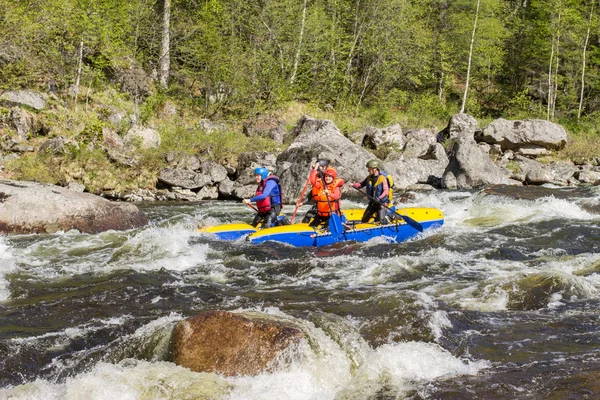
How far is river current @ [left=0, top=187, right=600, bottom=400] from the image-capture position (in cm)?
383

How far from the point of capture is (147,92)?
20.2 metres

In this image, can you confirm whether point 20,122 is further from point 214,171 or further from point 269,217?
point 269,217

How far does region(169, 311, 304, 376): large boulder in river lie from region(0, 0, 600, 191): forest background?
11049mm

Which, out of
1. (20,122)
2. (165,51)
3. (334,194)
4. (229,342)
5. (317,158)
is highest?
(165,51)

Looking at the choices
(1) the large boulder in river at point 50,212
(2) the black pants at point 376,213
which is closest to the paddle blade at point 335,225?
(2) the black pants at point 376,213

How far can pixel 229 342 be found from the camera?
4039 mm

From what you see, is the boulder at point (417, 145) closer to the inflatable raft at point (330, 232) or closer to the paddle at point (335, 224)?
the inflatable raft at point (330, 232)

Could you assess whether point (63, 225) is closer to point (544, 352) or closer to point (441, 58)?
point (544, 352)

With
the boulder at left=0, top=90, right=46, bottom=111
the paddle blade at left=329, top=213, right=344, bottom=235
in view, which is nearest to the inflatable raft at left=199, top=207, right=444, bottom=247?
the paddle blade at left=329, top=213, right=344, bottom=235

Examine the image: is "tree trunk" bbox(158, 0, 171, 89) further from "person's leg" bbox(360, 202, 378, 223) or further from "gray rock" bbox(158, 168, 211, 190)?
"person's leg" bbox(360, 202, 378, 223)

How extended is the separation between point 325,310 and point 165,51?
18405 mm

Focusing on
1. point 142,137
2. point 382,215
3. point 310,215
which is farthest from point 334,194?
point 142,137

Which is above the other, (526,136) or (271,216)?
(526,136)

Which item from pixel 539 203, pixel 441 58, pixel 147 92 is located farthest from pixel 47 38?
pixel 441 58
